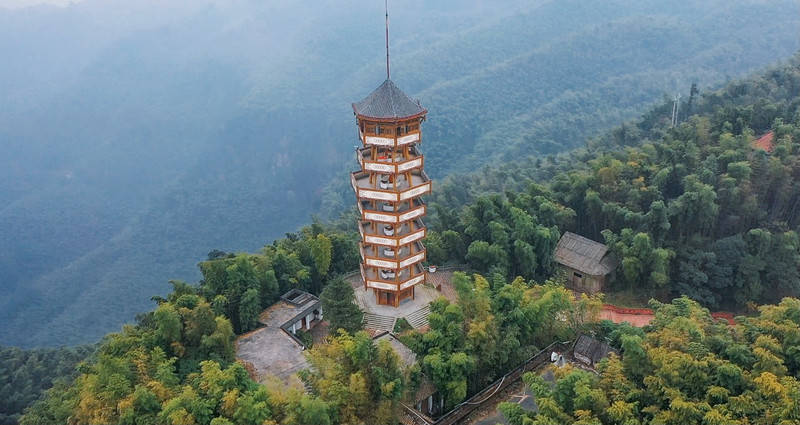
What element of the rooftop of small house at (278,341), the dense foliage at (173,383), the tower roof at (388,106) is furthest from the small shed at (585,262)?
the dense foliage at (173,383)

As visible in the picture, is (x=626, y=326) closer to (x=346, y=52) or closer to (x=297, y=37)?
(x=346, y=52)

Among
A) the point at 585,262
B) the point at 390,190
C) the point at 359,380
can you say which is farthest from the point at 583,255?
the point at 359,380

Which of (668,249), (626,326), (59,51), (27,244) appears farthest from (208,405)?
(59,51)

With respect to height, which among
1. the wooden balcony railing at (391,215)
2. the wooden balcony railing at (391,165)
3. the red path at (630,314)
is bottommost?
the red path at (630,314)

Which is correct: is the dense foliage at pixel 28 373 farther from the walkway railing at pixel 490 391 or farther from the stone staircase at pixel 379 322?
the walkway railing at pixel 490 391

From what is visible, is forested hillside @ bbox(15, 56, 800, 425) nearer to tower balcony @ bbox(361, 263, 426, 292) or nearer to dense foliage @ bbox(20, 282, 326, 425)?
dense foliage @ bbox(20, 282, 326, 425)
